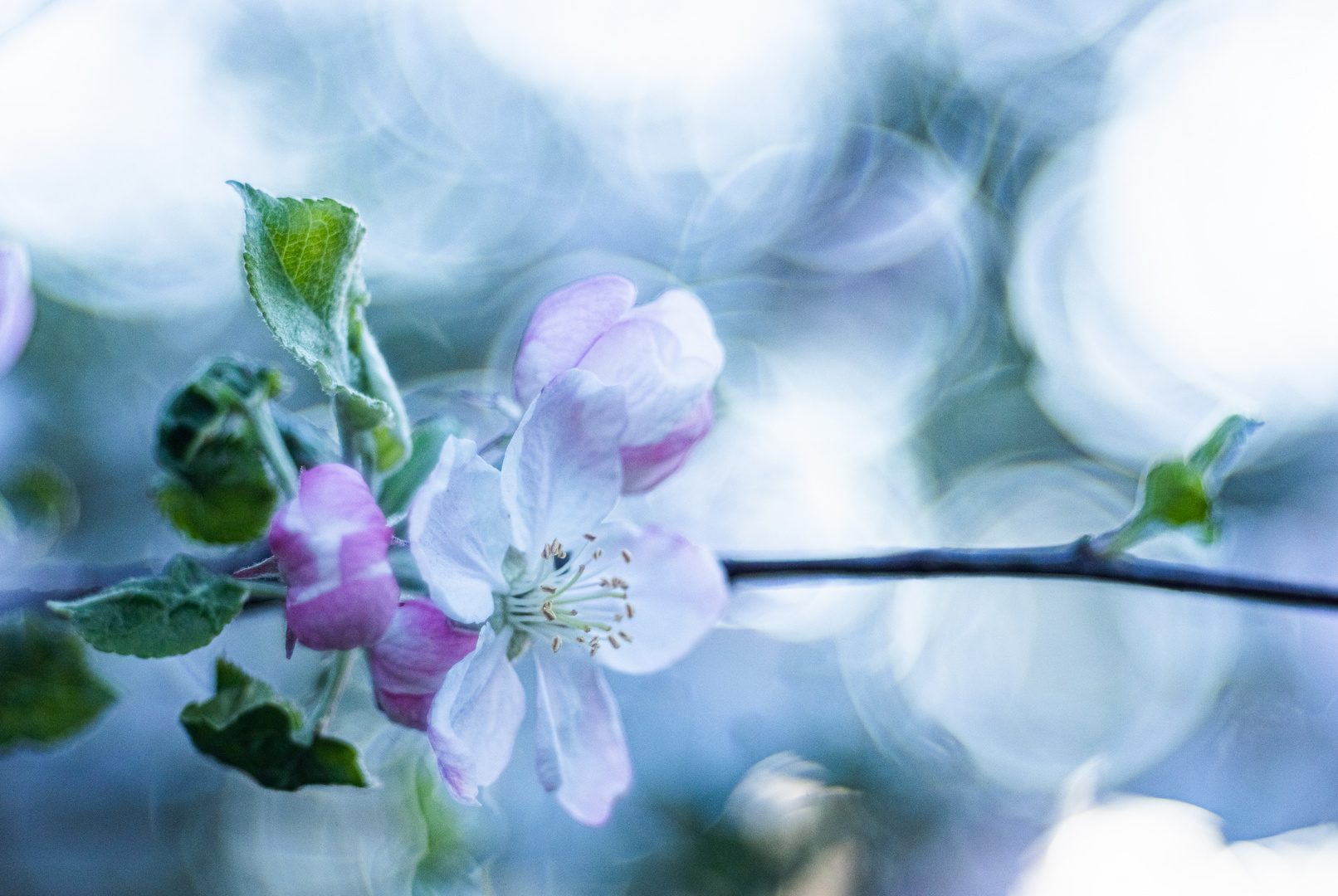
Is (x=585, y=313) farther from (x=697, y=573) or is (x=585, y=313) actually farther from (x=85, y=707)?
(x=85, y=707)

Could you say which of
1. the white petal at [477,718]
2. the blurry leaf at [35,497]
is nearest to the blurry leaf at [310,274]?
the white petal at [477,718]

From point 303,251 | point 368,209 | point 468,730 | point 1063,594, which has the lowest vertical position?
point 1063,594

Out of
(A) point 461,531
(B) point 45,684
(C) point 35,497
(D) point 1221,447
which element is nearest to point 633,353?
(A) point 461,531

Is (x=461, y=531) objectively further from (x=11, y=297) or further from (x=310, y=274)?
(x=11, y=297)

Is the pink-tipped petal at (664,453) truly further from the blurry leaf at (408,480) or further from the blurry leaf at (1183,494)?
the blurry leaf at (1183,494)

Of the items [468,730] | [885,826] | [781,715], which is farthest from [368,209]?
[468,730]

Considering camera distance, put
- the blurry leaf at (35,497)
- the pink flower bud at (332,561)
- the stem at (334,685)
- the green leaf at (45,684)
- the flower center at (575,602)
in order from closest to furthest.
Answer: the pink flower bud at (332,561), the stem at (334,685), the flower center at (575,602), the green leaf at (45,684), the blurry leaf at (35,497)

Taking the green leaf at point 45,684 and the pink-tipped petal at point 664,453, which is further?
the green leaf at point 45,684
